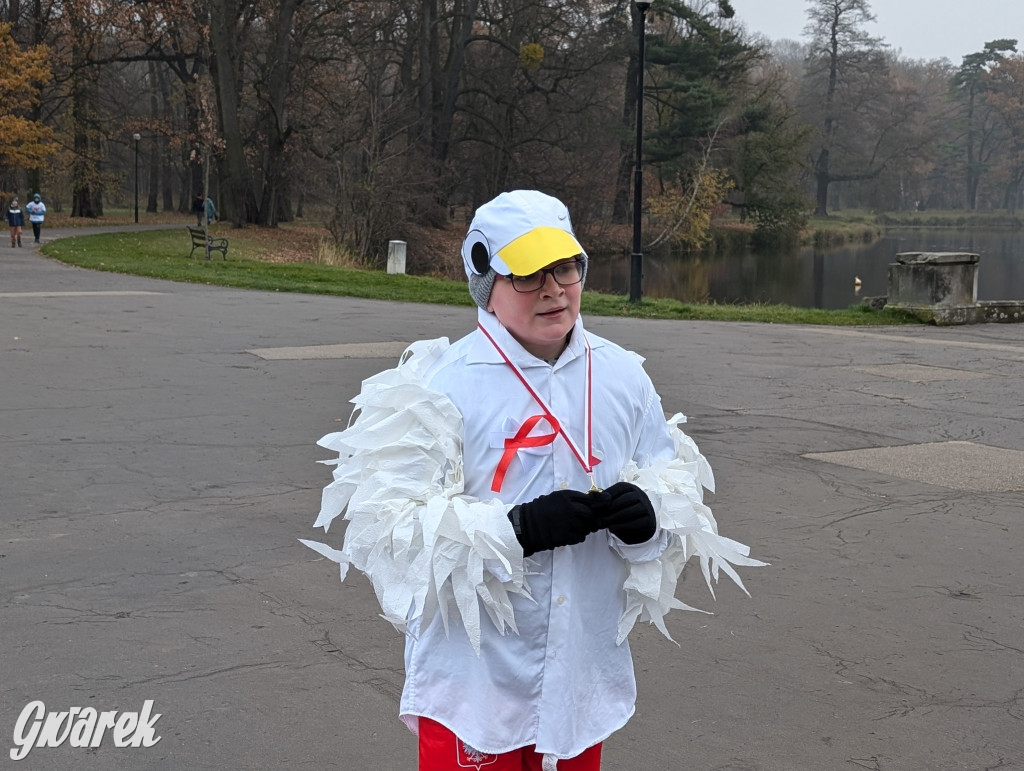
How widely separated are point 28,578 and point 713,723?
3.02 metres

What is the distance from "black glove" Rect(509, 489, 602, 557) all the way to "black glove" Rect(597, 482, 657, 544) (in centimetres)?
4

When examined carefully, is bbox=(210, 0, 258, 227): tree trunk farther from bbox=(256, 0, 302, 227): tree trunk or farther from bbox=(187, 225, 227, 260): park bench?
bbox=(187, 225, 227, 260): park bench

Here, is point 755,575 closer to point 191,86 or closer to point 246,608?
point 246,608

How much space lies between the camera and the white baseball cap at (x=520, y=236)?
2486 millimetres

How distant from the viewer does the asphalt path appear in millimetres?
3795

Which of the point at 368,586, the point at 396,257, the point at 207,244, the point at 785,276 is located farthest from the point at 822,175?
the point at 368,586

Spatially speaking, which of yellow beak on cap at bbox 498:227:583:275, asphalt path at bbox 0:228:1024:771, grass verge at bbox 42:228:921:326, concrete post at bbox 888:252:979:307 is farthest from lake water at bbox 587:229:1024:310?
yellow beak on cap at bbox 498:227:583:275

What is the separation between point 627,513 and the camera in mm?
2373

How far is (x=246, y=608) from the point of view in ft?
15.9

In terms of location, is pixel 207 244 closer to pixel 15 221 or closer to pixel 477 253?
pixel 15 221

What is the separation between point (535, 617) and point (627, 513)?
32cm

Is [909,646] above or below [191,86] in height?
below

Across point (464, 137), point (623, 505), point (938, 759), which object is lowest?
point (938, 759)

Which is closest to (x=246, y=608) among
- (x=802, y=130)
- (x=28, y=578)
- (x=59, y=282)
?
(x=28, y=578)
